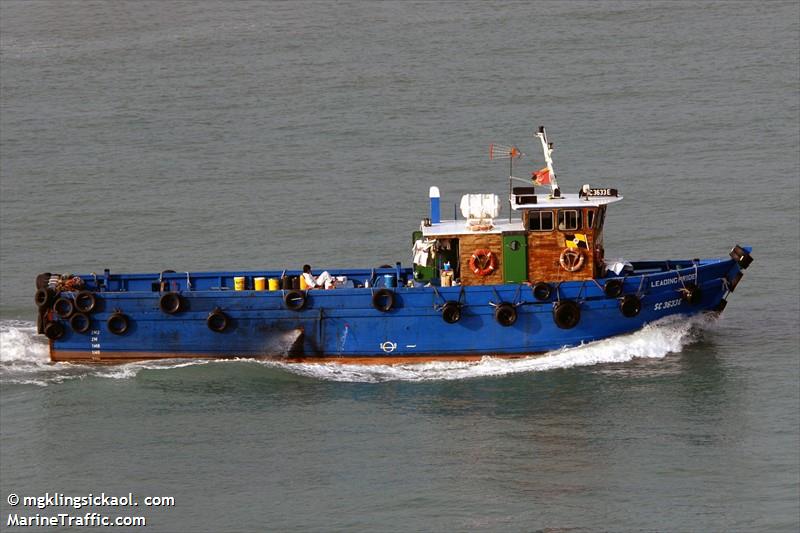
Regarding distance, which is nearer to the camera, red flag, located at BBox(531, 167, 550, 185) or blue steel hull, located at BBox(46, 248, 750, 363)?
blue steel hull, located at BBox(46, 248, 750, 363)

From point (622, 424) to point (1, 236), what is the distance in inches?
872

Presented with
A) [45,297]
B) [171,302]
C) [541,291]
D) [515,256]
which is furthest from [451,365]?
[45,297]

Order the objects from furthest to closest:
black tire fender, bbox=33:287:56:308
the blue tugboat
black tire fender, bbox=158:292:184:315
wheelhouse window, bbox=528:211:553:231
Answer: black tire fender, bbox=33:287:56:308, black tire fender, bbox=158:292:184:315, wheelhouse window, bbox=528:211:553:231, the blue tugboat

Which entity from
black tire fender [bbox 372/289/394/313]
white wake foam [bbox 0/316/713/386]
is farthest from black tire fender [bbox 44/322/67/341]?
black tire fender [bbox 372/289/394/313]

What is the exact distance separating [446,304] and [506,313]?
1310 millimetres

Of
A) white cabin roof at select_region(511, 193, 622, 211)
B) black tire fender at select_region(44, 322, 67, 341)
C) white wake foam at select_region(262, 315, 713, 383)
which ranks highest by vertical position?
white cabin roof at select_region(511, 193, 622, 211)

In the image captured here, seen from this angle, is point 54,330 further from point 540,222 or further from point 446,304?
point 540,222

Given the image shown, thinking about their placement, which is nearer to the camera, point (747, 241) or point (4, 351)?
point (4, 351)

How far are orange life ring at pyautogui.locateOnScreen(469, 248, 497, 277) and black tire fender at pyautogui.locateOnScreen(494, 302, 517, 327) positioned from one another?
0.90m

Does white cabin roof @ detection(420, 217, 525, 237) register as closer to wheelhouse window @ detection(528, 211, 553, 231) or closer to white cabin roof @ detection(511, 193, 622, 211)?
wheelhouse window @ detection(528, 211, 553, 231)

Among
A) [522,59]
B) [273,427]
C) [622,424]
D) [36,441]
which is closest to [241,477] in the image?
[273,427]

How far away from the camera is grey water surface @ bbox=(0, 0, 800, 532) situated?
92.7 ft

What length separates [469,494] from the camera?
27.5 meters

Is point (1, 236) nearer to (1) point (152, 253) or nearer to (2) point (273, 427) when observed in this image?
(1) point (152, 253)
